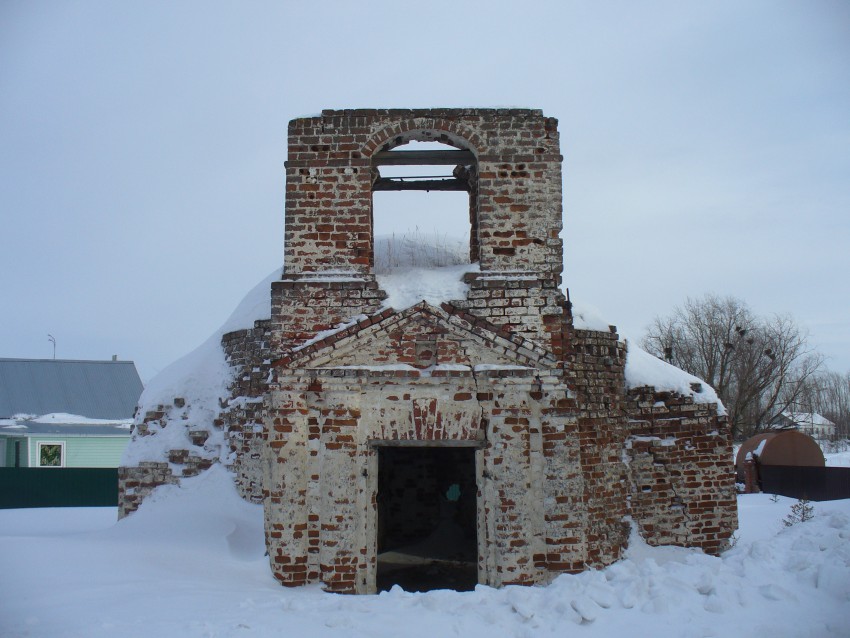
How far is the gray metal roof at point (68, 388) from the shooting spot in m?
22.1

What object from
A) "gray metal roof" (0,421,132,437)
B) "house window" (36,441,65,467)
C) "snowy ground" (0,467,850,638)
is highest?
"gray metal roof" (0,421,132,437)

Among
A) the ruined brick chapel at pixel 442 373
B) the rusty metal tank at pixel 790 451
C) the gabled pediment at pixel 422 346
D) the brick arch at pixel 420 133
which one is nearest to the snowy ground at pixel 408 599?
the ruined brick chapel at pixel 442 373

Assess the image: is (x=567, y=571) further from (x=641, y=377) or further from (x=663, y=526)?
(x=641, y=377)

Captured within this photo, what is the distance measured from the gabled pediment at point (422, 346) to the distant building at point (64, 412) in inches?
675

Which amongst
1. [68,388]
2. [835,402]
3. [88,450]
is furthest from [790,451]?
[835,402]

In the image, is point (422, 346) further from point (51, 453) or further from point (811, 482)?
point (51, 453)

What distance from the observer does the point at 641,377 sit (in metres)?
8.03

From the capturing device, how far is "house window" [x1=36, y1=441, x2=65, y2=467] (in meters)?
21.0

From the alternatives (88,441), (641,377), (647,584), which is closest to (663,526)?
(641,377)

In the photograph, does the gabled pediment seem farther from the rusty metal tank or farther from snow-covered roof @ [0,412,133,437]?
snow-covered roof @ [0,412,133,437]

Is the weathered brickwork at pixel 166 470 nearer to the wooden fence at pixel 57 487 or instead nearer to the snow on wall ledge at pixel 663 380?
the snow on wall ledge at pixel 663 380

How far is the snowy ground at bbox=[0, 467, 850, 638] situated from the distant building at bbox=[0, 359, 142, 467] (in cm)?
1600

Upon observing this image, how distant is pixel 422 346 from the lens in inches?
255

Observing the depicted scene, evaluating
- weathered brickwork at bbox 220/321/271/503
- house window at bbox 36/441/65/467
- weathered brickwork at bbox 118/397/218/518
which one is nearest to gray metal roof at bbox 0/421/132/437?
house window at bbox 36/441/65/467
